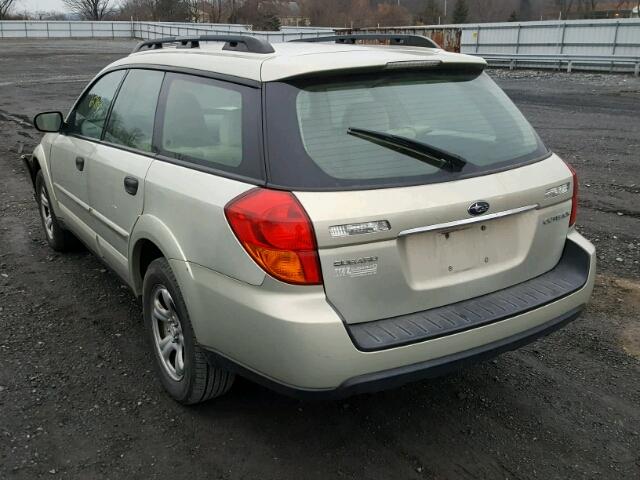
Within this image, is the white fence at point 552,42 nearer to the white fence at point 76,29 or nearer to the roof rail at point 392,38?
the roof rail at point 392,38

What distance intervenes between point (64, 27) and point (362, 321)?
210 feet

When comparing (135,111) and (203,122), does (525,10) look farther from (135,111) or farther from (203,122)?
(203,122)

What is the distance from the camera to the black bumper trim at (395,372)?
2.51 meters

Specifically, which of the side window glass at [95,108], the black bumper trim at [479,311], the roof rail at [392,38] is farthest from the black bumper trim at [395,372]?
the side window glass at [95,108]

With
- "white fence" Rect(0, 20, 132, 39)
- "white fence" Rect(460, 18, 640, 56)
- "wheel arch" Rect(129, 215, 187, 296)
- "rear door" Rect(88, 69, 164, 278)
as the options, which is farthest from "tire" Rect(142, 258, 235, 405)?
"white fence" Rect(0, 20, 132, 39)

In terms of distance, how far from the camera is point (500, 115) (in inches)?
128

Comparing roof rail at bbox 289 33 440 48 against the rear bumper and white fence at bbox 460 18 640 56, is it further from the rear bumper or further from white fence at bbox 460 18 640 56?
white fence at bbox 460 18 640 56

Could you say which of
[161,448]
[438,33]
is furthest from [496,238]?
[438,33]

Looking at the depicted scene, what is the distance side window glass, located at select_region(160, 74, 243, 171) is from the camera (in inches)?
113

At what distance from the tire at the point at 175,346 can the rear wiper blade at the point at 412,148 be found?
1.13m

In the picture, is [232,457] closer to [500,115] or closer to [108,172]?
[108,172]

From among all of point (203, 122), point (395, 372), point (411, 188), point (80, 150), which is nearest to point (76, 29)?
point (80, 150)

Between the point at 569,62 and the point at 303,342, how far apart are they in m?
23.3

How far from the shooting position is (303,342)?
2.44 m
